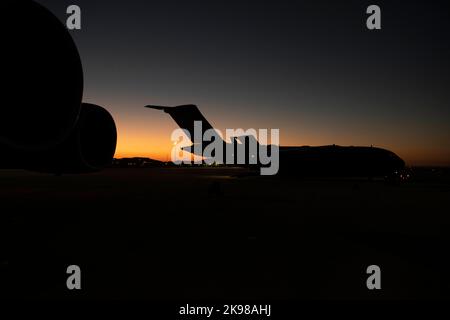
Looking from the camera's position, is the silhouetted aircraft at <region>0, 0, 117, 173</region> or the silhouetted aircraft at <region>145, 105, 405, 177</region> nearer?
the silhouetted aircraft at <region>0, 0, 117, 173</region>

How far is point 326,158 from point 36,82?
2666 centimetres

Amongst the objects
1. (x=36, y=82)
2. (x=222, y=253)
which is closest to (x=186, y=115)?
(x=222, y=253)

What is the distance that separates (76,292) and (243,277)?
2286mm

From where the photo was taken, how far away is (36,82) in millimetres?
2486

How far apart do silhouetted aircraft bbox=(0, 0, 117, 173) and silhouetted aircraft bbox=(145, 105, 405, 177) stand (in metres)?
22.3

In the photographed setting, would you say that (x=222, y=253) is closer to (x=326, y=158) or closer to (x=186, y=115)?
(x=186, y=115)

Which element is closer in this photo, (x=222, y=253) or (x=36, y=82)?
(x=36, y=82)

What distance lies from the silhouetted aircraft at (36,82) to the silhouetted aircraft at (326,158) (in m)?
22.3

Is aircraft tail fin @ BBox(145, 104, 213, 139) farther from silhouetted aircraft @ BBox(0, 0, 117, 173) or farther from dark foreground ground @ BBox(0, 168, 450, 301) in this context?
silhouetted aircraft @ BBox(0, 0, 117, 173)

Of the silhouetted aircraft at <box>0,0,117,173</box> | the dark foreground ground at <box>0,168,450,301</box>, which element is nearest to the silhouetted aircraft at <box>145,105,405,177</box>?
the dark foreground ground at <box>0,168,450,301</box>

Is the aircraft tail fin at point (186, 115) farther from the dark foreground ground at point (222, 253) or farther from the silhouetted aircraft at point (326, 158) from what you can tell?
the dark foreground ground at point (222, 253)

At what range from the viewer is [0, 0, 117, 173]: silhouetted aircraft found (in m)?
2.14

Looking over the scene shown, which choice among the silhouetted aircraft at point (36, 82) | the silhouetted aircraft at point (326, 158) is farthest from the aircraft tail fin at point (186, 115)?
the silhouetted aircraft at point (36, 82)

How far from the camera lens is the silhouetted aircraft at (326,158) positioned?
25.6 meters
